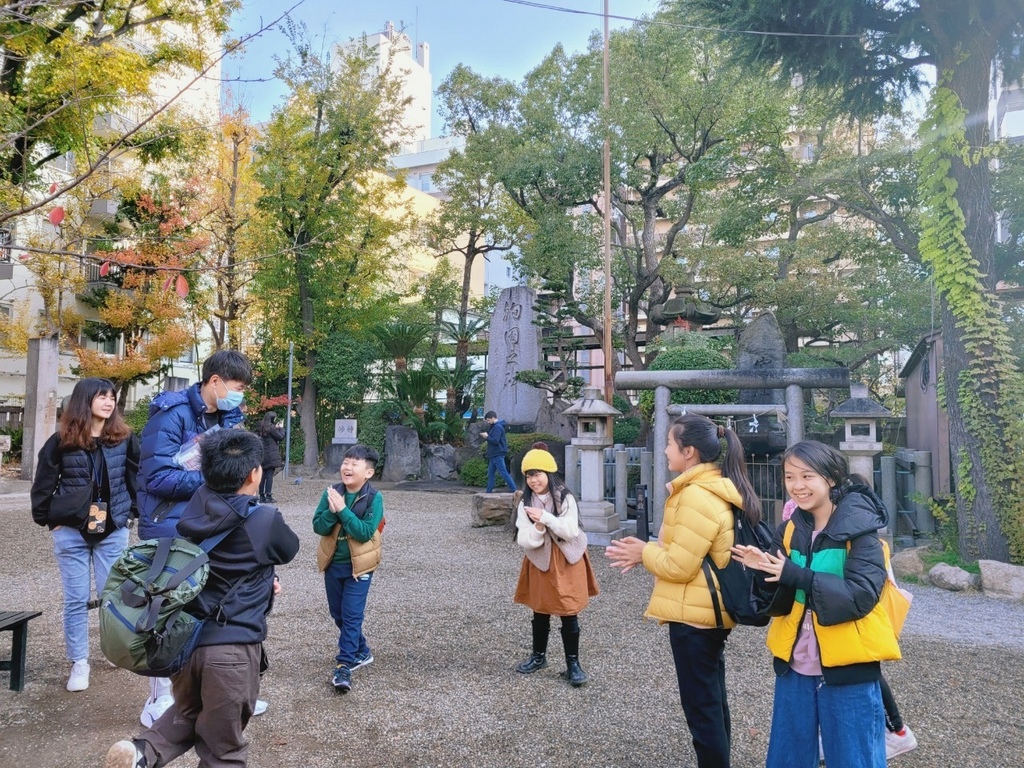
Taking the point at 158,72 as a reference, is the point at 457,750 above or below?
below

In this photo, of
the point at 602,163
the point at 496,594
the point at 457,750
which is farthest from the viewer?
the point at 602,163

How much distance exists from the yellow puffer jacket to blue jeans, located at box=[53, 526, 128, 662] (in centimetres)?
294

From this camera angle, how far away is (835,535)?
7.36 feet

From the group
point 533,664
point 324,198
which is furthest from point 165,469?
point 324,198

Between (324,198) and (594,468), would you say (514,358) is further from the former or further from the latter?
(594,468)

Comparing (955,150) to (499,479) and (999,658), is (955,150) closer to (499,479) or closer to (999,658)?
(999,658)

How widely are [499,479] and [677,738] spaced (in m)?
11.4

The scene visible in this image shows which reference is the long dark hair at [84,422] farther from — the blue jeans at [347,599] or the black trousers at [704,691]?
the black trousers at [704,691]

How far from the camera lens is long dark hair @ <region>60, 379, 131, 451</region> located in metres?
3.70

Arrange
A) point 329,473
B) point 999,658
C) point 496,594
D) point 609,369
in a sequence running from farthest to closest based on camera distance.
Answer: point 329,473
point 609,369
point 496,594
point 999,658

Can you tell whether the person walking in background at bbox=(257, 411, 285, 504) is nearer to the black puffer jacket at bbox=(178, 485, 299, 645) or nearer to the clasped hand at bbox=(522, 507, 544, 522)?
the clasped hand at bbox=(522, 507, 544, 522)

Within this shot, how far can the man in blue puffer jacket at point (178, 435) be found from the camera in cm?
303

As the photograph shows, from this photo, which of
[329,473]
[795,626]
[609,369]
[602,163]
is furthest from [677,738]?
[329,473]

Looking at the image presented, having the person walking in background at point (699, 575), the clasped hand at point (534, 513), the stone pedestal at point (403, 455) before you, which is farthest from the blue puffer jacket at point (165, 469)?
the stone pedestal at point (403, 455)
